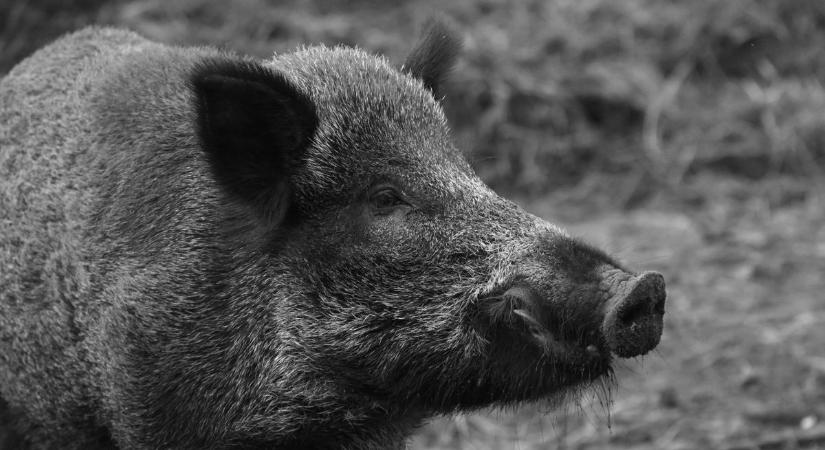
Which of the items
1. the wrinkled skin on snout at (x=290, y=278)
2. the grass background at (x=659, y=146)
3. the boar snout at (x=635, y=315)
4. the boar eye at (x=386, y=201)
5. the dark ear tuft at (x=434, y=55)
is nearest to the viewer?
the boar snout at (x=635, y=315)

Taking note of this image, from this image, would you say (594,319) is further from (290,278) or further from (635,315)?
(290,278)

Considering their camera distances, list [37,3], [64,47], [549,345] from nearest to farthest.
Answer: [549,345] < [64,47] < [37,3]

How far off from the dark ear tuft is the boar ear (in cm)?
82

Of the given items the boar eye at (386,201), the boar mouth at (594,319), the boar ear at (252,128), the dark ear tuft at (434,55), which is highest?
the dark ear tuft at (434,55)

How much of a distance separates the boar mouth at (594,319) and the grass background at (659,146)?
231cm

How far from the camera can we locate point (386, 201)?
172 inches

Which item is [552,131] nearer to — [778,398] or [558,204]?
[558,204]

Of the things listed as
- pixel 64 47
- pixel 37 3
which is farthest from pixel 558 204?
pixel 64 47

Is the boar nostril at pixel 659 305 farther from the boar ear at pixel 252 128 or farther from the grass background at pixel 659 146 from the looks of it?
the grass background at pixel 659 146

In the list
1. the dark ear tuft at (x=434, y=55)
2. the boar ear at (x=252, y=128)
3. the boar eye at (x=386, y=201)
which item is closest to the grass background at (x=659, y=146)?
the dark ear tuft at (x=434, y=55)

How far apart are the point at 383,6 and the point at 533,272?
754cm

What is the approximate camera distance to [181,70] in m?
4.93

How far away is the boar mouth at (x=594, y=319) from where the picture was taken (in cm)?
376

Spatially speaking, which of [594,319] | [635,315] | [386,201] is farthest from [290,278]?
[635,315]
